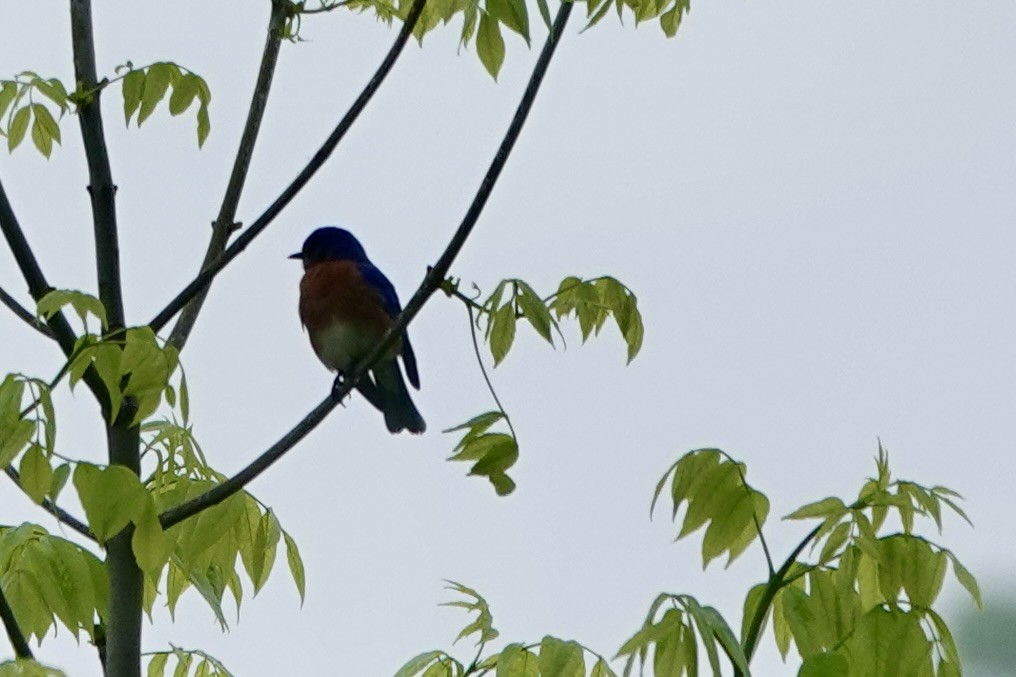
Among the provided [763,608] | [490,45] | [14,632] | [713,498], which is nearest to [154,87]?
[490,45]

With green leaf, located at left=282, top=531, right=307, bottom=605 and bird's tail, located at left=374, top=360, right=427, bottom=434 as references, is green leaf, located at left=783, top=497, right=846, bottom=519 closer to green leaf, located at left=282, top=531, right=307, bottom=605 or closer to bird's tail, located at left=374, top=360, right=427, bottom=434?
green leaf, located at left=282, top=531, right=307, bottom=605

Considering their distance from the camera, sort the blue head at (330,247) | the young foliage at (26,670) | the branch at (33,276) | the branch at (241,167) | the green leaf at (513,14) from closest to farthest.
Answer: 1. the young foliage at (26,670)
2. the green leaf at (513,14)
3. the branch at (33,276)
4. the branch at (241,167)
5. the blue head at (330,247)

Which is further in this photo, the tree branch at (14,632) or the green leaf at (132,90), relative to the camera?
the green leaf at (132,90)

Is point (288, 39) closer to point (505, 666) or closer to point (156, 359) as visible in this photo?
point (156, 359)

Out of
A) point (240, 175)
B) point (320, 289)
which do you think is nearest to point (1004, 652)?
point (320, 289)

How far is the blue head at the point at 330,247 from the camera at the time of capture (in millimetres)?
5594

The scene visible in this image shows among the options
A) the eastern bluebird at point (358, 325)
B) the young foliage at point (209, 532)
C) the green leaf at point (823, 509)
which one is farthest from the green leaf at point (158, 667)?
the eastern bluebird at point (358, 325)

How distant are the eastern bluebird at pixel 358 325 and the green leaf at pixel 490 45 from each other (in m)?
2.77

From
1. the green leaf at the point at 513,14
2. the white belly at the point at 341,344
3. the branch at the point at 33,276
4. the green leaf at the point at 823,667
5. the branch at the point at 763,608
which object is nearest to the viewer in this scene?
the green leaf at the point at 823,667

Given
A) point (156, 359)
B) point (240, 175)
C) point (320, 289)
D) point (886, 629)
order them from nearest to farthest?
1. point (886, 629)
2. point (156, 359)
3. point (240, 175)
4. point (320, 289)

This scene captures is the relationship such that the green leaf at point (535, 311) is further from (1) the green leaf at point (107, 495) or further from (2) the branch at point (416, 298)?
(1) the green leaf at point (107, 495)

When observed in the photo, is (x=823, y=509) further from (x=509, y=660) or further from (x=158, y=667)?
(x=158, y=667)

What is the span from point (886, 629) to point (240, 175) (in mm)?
1385

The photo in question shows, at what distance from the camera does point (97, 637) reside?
2443 mm
